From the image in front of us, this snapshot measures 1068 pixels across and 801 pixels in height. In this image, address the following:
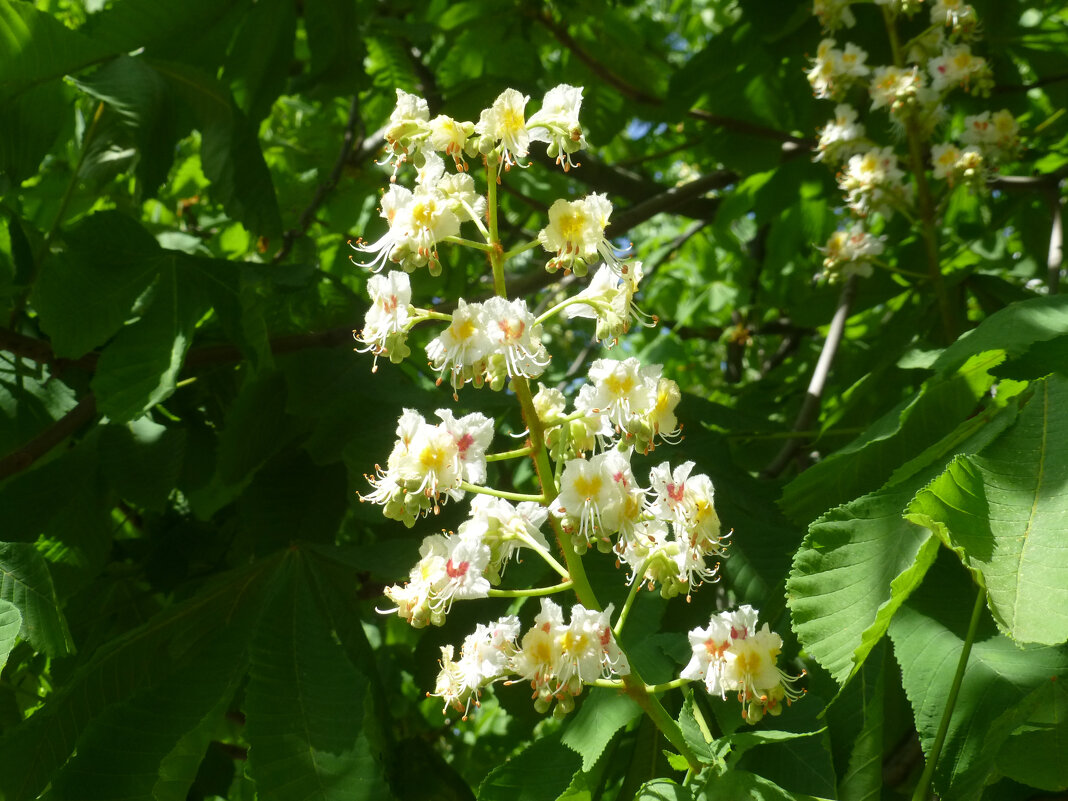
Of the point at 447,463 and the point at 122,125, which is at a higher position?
the point at 122,125

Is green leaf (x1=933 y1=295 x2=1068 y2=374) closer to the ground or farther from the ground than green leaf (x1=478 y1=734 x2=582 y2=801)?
farther from the ground

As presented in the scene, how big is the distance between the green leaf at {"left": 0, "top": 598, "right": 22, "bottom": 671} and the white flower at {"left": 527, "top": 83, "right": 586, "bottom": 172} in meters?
0.92

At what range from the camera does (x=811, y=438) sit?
2295mm

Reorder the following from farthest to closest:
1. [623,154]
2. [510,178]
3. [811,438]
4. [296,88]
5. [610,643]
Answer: [623,154] < [510,178] < [296,88] < [811,438] < [610,643]

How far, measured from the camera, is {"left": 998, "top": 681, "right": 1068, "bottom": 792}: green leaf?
1.05 m

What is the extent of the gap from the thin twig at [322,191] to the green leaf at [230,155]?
59cm

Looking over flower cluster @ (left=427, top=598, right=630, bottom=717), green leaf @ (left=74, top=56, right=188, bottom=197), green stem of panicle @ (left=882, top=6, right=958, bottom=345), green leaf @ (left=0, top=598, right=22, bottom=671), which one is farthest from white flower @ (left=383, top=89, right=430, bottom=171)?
green stem of panicle @ (left=882, top=6, right=958, bottom=345)

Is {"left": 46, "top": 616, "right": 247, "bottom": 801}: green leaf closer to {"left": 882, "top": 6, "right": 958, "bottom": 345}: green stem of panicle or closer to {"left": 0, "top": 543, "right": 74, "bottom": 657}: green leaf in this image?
{"left": 0, "top": 543, "right": 74, "bottom": 657}: green leaf

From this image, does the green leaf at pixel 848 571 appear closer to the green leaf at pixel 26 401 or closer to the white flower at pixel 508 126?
the white flower at pixel 508 126

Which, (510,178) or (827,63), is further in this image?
(510,178)

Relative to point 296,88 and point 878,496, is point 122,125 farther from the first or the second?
point 878,496

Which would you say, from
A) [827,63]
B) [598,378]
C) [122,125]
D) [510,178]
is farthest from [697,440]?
[510,178]

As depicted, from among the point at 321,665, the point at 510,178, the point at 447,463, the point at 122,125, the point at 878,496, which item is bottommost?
the point at 510,178

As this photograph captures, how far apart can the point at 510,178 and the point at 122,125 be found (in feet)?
5.53
